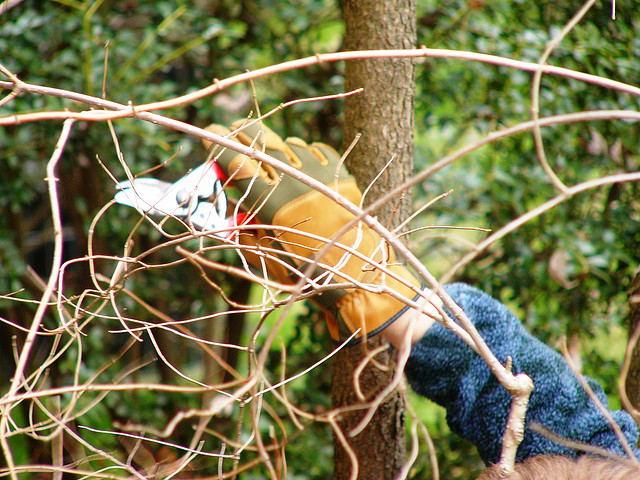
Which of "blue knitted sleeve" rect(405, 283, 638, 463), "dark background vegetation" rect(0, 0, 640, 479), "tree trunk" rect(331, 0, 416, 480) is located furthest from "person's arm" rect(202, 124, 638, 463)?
"dark background vegetation" rect(0, 0, 640, 479)

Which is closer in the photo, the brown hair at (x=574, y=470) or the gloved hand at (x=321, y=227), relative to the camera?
the brown hair at (x=574, y=470)

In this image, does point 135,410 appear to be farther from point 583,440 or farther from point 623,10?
point 623,10

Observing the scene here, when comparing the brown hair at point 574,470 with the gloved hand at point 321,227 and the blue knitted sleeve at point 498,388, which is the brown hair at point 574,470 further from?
the gloved hand at point 321,227

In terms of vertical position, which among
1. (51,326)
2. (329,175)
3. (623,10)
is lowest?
(51,326)

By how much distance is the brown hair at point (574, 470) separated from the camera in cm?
70

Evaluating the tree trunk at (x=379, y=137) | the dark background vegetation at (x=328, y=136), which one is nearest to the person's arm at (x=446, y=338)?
the tree trunk at (x=379, y=137)

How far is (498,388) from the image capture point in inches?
37.5

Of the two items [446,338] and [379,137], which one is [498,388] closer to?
[446,338]

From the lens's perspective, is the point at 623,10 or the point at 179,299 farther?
the point at 179,299

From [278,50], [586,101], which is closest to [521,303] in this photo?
[586,101]

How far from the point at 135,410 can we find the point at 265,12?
54.4 inches

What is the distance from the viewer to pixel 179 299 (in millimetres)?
1926

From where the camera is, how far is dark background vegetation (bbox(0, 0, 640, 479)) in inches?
55.4

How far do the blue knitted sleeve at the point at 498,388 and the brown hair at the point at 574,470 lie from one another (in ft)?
0.53
